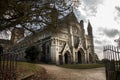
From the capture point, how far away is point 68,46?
146 ft

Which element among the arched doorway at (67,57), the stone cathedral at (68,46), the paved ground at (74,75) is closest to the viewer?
the paved ground at (74,75)

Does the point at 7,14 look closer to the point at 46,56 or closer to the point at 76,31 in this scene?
the point at 46,56

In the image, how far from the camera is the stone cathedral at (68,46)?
133ft

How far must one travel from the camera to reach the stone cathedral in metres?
40.7

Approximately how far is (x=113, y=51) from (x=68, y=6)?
Result: 5733 millimetres

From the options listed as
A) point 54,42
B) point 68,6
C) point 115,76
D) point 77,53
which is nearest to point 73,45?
point 77,53

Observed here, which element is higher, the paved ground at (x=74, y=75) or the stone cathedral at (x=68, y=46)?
the stone cathedral at (x=68, y=46)

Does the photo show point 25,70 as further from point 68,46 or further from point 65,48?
point 68,46

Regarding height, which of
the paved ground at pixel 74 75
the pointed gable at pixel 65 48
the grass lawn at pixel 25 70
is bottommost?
the paved ground at pixel 74 75

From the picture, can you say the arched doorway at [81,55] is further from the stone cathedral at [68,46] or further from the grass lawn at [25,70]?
the grass lawn at [25,70]

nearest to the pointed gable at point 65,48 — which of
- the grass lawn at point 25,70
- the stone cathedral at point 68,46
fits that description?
the stone cathedral at point 68,46

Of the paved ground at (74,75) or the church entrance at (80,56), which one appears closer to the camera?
the paved ground at (74,75)

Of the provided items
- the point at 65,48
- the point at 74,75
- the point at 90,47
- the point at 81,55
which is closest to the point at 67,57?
the point at 65,48

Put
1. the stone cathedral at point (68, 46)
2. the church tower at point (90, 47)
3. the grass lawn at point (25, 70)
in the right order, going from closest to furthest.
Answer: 1. the grass lawn at point (25, 70)
2. the stone cathedral at point (68, 46)
3. the church tower at point (90, 47)
